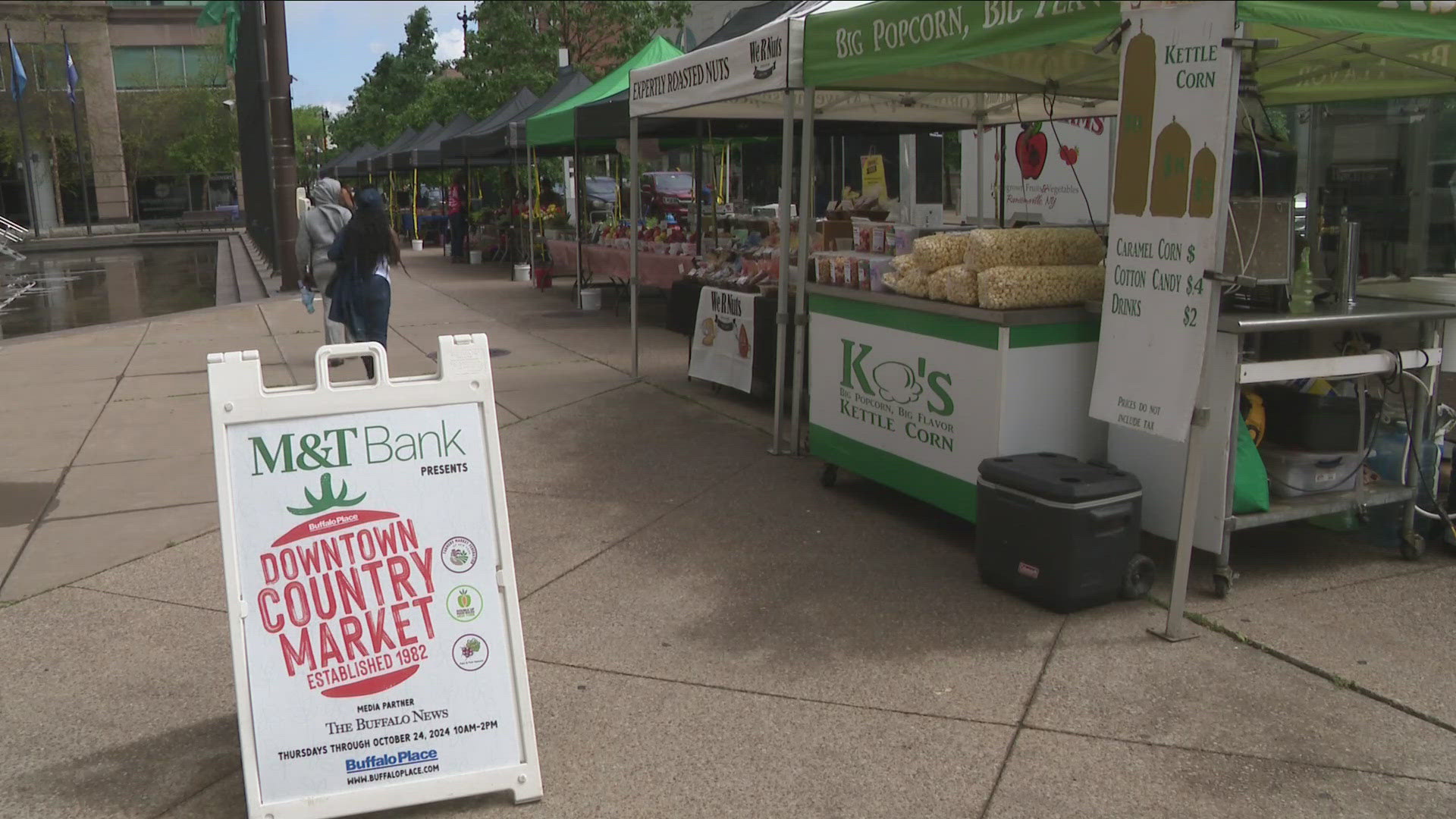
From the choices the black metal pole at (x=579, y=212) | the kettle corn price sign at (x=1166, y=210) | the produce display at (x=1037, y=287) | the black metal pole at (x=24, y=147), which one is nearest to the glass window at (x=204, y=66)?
the black metal pole at (x=24, y=147)

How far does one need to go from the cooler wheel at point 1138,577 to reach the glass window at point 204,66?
6001 centimetres

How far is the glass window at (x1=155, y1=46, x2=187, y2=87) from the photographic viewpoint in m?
58.7

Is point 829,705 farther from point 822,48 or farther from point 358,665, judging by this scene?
point 822,48

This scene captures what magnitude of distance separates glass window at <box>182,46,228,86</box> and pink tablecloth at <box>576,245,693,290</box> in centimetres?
4812

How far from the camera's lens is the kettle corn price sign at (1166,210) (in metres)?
4.13

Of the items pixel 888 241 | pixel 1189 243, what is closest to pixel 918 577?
pixel 1189 243

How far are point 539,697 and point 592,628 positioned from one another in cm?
65

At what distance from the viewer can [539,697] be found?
4172mm

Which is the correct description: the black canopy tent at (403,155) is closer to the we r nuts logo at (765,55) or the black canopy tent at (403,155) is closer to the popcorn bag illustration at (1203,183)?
the we r nuts logo at (765,55)

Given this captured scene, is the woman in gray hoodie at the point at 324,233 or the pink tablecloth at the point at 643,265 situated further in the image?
the pink tablecloth at the point at 643,265

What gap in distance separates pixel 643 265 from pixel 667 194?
31.8 feet

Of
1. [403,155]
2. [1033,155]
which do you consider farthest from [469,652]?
[403,155]

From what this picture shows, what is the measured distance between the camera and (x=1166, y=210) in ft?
14.4

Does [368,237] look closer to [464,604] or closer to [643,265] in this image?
[643,265]
